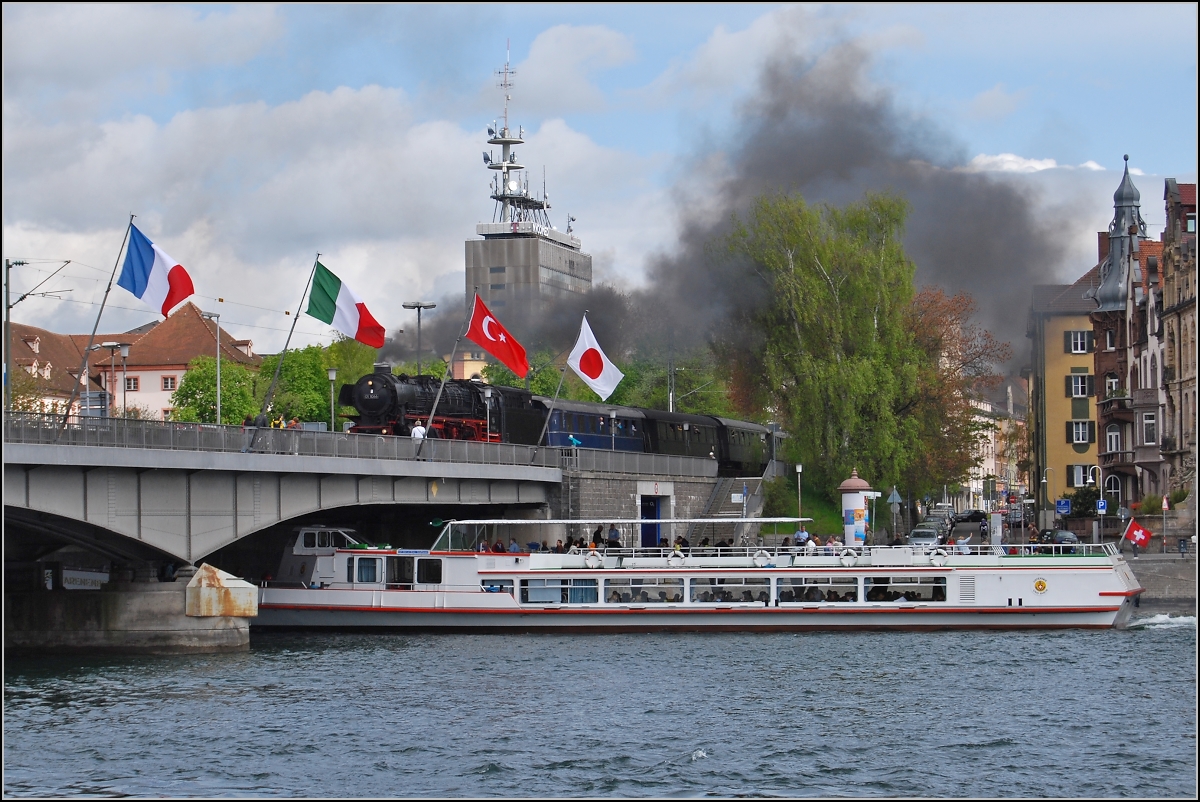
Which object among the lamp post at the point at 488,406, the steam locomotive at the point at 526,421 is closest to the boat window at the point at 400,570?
the steam locomotive at the point at 526,421

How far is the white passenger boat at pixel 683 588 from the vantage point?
174ft

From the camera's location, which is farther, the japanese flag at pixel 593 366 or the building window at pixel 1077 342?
the building window at pixel 1077 342

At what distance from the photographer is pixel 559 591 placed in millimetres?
55656

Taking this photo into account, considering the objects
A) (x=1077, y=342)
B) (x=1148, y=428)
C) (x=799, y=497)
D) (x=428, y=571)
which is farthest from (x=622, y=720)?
(x=1077, y=342)

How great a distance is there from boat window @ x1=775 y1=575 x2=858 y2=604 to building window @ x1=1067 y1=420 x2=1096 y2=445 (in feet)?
199

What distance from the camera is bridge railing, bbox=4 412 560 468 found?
4128 cm

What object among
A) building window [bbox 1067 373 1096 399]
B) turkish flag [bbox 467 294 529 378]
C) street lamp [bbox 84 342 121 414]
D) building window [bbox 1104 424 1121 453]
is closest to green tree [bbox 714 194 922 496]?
turkish flag [bbox 467 294 529 378]

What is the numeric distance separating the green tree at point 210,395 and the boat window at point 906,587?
222ft

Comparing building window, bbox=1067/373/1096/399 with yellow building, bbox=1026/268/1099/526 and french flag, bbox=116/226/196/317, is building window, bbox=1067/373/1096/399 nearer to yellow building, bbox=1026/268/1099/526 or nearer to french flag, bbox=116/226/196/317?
yellow building, bbox=1026/268/1099/526

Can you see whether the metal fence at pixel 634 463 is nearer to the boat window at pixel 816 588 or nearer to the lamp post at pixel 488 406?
the lamp post at pixel 488 406

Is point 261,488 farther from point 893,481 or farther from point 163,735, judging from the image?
point 893,481

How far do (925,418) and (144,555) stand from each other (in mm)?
43611

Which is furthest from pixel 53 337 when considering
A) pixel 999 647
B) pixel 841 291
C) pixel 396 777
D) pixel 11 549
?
pixel 396 777

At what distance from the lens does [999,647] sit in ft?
159
